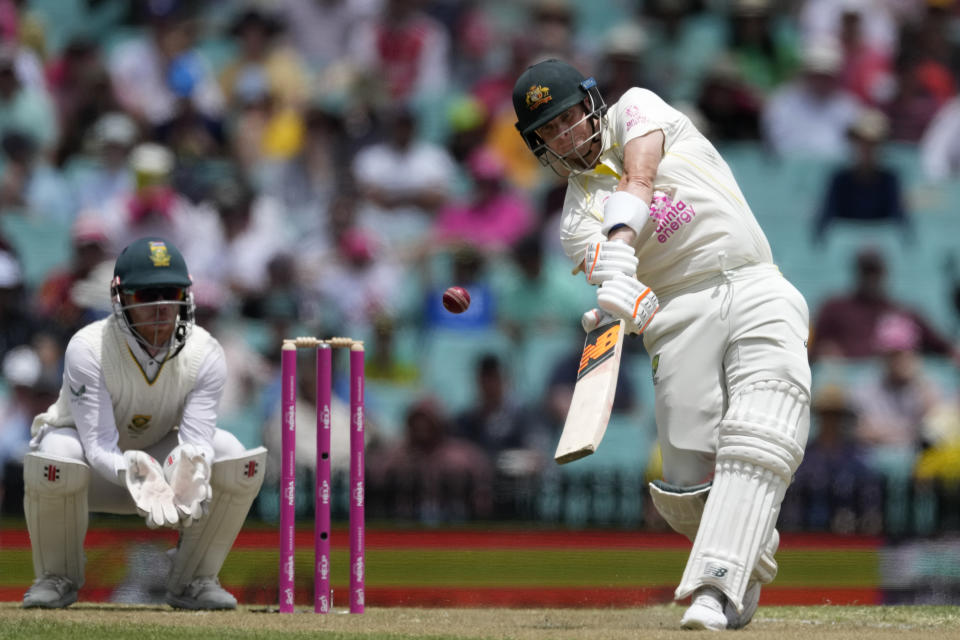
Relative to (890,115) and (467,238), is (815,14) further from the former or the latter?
(467,238)

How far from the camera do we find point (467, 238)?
435 inches

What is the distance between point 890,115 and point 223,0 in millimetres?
5590

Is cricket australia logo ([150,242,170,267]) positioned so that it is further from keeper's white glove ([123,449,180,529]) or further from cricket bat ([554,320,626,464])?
cricket bat ([554,320,626,464])

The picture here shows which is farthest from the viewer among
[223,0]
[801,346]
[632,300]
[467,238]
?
[223,0]

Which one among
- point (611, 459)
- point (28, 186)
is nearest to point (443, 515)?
point (611, 459)

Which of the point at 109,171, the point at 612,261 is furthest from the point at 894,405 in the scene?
the point at 109,171

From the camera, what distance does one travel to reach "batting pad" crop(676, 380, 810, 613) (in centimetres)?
486

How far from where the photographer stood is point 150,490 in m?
5.42

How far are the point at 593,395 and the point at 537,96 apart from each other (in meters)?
1.06

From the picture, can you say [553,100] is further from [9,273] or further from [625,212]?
[9,273]

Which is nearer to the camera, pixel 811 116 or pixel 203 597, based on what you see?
pixel 203 597

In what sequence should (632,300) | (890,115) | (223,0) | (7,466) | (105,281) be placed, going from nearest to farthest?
(632,300) → (7,466) → (105,281) → (890,115) → (223,0)

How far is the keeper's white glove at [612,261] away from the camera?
483 cm

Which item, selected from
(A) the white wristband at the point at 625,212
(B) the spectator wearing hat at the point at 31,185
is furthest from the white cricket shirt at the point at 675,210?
(B) the spectator wearing hat at the point at 31,185
